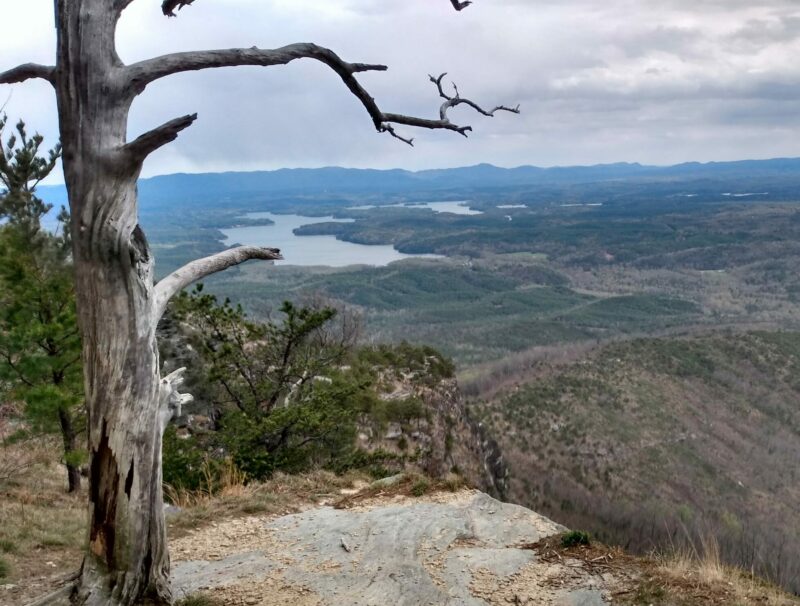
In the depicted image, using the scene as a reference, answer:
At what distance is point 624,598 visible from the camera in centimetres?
542

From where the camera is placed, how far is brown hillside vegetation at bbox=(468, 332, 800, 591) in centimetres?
3972

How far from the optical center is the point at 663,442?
5622 centimetres

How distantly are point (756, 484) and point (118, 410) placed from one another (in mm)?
61358

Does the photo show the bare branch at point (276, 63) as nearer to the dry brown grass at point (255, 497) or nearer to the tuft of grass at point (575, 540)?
the tuft of grass at point (575, 540)

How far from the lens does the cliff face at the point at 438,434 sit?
22.2 meters

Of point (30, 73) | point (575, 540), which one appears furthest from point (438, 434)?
point (30, 73)

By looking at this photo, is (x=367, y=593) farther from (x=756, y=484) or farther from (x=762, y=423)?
(x=762, y=423)

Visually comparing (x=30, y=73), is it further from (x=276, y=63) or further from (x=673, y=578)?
(x=673, y=578)

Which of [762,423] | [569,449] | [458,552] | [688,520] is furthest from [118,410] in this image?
[762,423]

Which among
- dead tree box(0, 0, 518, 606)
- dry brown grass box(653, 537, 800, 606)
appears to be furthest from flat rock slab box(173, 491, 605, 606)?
dead tree box(0, 0, 518, 606)

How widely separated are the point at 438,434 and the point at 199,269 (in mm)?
21336

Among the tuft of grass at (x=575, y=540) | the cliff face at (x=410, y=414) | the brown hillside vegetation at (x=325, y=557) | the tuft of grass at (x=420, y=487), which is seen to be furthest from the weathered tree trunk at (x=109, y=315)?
the cliff face at (x=410, y=414)

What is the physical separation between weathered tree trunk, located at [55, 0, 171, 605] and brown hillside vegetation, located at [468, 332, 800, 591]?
2898 centimetres

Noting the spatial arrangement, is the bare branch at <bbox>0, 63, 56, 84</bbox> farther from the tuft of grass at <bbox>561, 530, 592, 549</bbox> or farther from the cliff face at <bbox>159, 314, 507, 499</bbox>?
the cliff face at <bbox>159, 314, 507, 499</bbox>
